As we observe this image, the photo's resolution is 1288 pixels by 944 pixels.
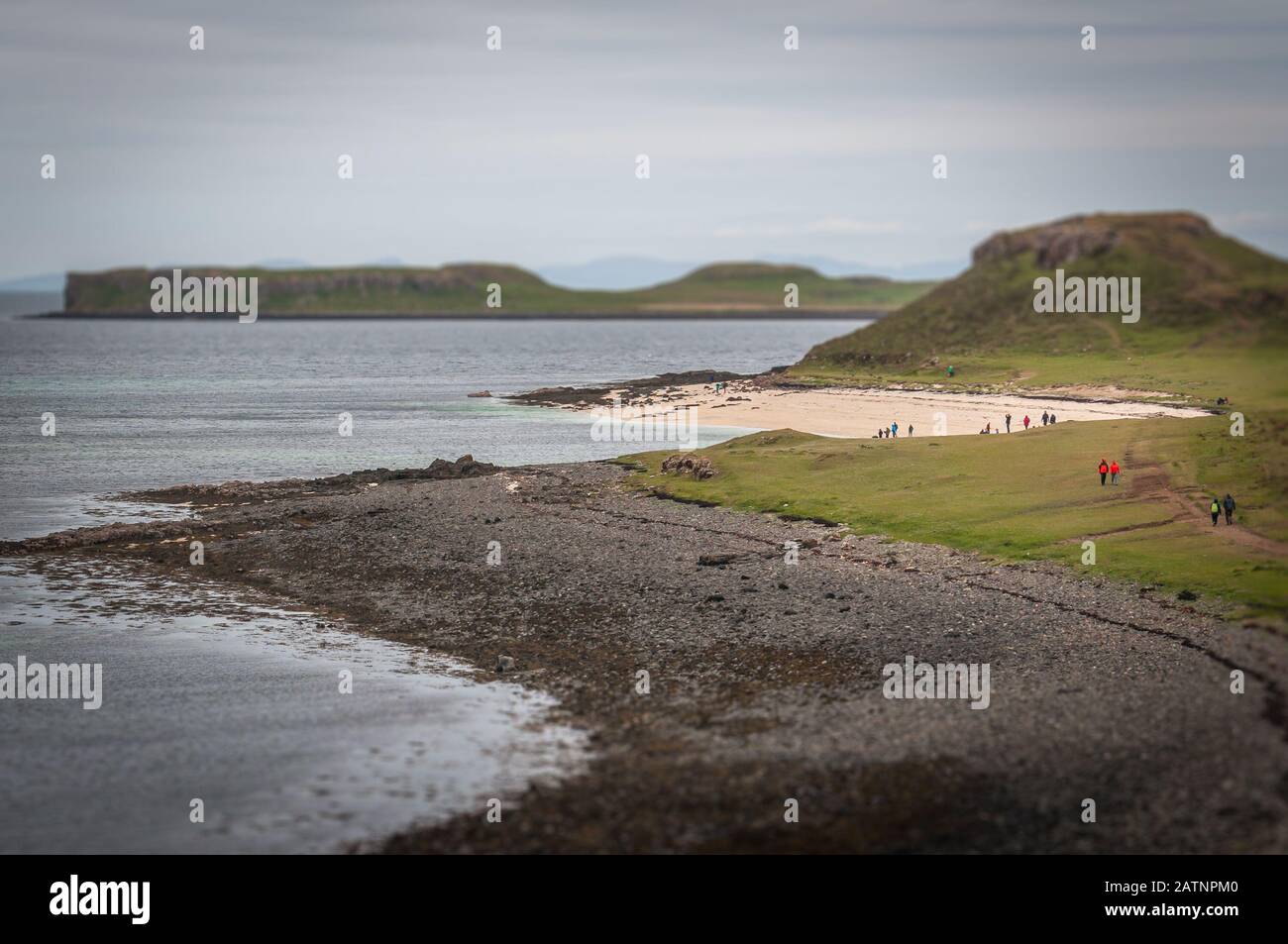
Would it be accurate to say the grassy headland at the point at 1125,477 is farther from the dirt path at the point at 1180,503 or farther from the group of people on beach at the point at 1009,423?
the group of people on beach at the point at 1009,423

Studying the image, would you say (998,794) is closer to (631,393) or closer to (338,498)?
(338,498)

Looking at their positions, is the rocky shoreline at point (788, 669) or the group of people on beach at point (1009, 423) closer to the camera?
the rocky shoreline at point (788, 669)

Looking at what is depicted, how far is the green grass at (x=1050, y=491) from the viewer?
1794 inches

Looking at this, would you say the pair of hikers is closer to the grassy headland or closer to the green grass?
the grassy headland

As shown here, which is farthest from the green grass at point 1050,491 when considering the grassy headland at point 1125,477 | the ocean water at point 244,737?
the ocean water at point 244,737

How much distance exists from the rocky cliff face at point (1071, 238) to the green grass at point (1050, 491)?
97.3 meters

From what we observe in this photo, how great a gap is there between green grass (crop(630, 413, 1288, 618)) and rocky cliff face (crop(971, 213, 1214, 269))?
97257 millimetres

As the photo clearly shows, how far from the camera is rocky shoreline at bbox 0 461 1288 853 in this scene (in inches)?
1042

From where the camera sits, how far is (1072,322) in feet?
479

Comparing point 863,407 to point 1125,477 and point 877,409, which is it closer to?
point 877,409

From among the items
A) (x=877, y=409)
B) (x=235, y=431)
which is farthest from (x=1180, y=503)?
(x=235, y=431)

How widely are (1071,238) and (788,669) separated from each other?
146338 millimetres
